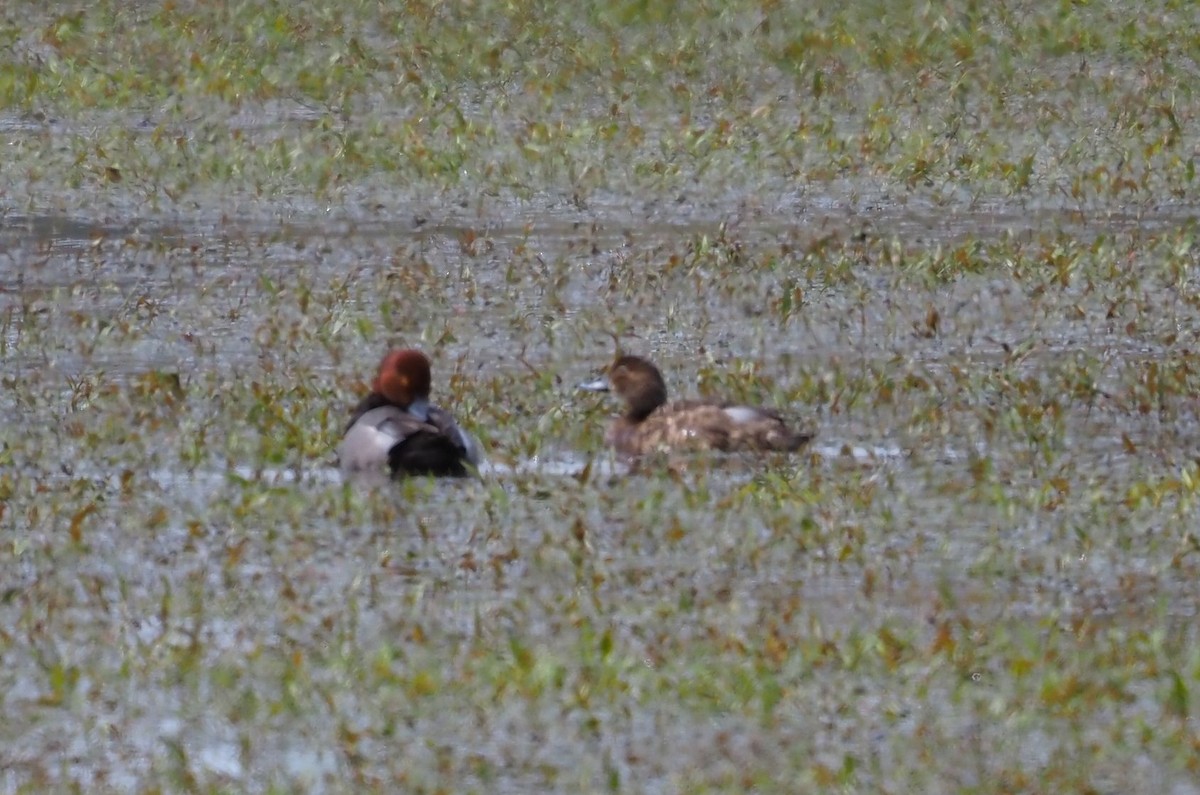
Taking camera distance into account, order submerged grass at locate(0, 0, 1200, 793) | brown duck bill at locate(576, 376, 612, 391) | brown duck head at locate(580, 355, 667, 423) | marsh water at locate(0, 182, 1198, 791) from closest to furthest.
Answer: submerged grass at locate(0, 0, 1200, 793)
marsh water at locate(0, 182, 1198, 791)
brown duck head at locate(580, 355, 667, 423)
brown duck bill at locate(576, 376, 612, 391)

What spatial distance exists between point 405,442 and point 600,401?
186cm

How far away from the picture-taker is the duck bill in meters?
11.8

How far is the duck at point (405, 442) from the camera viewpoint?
10.4m

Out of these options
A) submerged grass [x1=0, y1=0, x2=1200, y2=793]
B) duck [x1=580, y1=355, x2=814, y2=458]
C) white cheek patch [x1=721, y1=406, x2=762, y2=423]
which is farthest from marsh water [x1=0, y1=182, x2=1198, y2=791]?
Result: white cheek patch [x1=721, y1=406, x2=762, y2=423]

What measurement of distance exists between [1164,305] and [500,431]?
3.89 meters

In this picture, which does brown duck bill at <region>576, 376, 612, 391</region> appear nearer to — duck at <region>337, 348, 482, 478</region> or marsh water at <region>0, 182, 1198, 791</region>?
marsh water at <region>0, 182, 1198, 791</region>

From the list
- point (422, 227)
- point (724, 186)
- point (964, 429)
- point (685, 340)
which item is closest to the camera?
point (964, 429)

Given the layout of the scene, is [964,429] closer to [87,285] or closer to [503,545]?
[503,545]

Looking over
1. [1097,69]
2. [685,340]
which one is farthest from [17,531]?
[1097,69]

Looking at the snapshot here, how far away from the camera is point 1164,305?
1373 cm

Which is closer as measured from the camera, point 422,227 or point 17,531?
point 17,531

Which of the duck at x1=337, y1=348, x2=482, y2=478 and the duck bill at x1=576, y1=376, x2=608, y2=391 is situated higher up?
the duck at x1=337, y1=348, x2=482, y2=478

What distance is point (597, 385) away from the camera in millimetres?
11805

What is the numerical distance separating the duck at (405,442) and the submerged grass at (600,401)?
0.17 m
